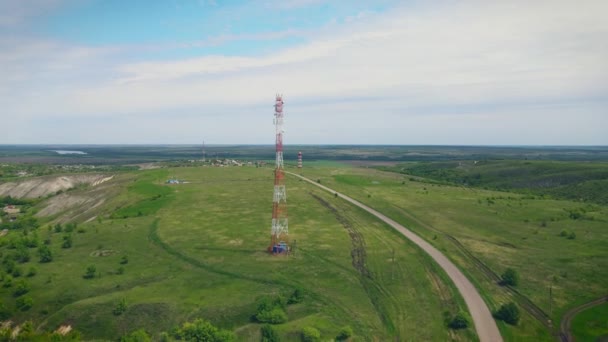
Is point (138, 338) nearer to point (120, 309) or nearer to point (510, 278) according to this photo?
point (120, 309)

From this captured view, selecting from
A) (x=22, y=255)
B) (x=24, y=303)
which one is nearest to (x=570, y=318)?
(x=24, y=303)

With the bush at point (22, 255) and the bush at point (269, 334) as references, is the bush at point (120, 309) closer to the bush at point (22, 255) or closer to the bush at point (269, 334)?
the bush at point (269, 334)

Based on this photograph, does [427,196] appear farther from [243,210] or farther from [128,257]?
[128,257]

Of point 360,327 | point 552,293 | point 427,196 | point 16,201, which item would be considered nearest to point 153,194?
point 16,201

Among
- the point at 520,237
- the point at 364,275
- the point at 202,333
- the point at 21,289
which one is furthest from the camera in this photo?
the point at 520,237

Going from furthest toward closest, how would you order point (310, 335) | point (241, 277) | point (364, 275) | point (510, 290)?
point (364, 275) < point (241, 277) < point (510, 290) < point (310, 335)

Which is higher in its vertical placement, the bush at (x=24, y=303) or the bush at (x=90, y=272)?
the bush at (x=90, y=272)

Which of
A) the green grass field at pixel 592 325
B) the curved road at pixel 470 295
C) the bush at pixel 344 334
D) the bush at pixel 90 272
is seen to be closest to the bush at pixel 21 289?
the bush at pixel 90 272
